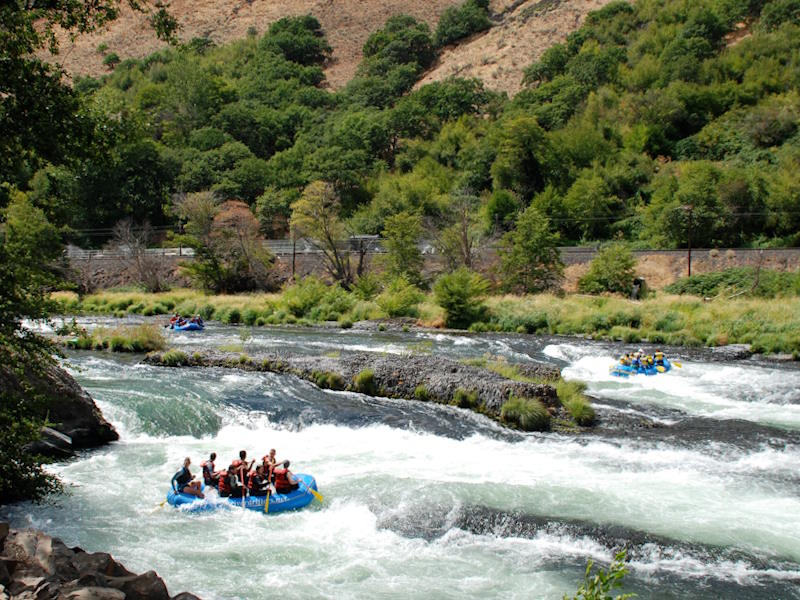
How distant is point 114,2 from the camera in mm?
10469

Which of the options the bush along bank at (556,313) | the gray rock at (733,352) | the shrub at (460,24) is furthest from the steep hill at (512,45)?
the gray rock at (733,352)

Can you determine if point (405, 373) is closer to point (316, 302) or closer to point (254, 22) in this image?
point (316, 302)

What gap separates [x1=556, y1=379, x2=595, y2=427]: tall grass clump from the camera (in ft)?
61.2

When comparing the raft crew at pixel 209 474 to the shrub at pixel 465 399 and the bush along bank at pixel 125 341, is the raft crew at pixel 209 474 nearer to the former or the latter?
the shrub at pixel 465 399

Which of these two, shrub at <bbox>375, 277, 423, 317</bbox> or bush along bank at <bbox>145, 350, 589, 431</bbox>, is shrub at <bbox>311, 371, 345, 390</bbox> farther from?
shrub at <bbox>375, 277, 423, 317</bbox>

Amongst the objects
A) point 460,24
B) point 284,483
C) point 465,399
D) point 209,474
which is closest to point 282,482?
point 284,483

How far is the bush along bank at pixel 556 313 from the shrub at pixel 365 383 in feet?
42.5

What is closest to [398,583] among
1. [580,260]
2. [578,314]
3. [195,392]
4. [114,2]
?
[114,2]

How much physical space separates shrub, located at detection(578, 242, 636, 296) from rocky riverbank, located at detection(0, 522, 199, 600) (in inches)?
1444

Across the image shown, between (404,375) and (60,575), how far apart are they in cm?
1462

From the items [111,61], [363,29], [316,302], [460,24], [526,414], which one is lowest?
[526,414]

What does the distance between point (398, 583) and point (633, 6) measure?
9444cm

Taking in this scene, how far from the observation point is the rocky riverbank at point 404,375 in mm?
19594

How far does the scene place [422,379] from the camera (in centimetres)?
2158
